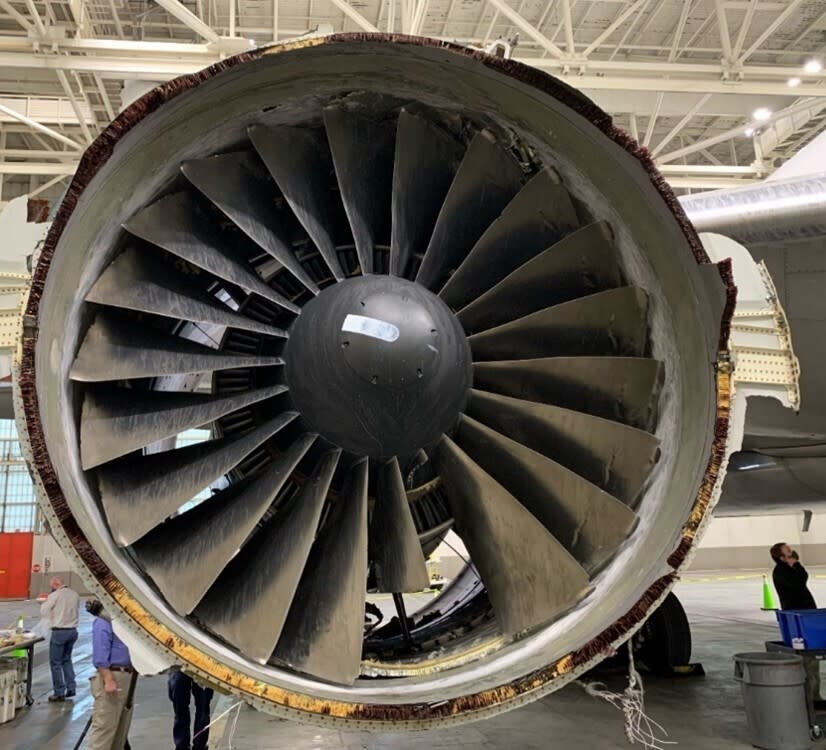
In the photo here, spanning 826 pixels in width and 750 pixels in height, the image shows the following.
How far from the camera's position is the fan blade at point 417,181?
102 inches

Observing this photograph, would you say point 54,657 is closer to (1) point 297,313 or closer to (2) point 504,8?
(1) point 297,313

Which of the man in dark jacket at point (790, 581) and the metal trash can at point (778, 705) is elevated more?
the man in dark jacket at point (790, 581)

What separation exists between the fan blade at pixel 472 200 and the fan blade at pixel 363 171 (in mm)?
237

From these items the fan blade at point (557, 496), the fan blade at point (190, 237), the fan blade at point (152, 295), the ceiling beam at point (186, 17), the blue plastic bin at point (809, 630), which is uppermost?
the ceiling beam at point (186, 17)

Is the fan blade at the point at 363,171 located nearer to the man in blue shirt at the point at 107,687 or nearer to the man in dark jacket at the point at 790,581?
the man in blue shirt at the point at 107,687

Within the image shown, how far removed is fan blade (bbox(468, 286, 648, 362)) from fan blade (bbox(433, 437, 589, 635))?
489 millimetres

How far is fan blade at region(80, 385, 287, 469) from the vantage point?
84.7 inches

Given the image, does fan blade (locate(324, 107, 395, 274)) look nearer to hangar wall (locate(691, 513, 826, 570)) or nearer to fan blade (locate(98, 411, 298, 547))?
fan blade (locate(98, 411, 298, 547))

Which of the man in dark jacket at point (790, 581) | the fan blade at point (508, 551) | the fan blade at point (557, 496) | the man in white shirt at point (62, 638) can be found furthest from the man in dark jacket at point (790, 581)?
the man in white shirt at point (62, 638)

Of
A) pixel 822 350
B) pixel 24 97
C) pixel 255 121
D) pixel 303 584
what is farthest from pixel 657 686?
pixel 24 97

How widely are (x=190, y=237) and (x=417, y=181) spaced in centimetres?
84

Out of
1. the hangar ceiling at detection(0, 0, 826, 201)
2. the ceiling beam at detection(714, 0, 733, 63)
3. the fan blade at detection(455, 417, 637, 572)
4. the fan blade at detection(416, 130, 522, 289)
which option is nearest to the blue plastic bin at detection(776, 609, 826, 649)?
the fan blade at detection(455, 417, 637, 572)

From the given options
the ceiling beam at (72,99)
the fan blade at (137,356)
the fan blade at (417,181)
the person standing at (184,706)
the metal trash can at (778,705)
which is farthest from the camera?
the ceiling beam at (72,99)

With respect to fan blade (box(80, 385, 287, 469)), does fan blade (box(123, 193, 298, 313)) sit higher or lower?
higher
